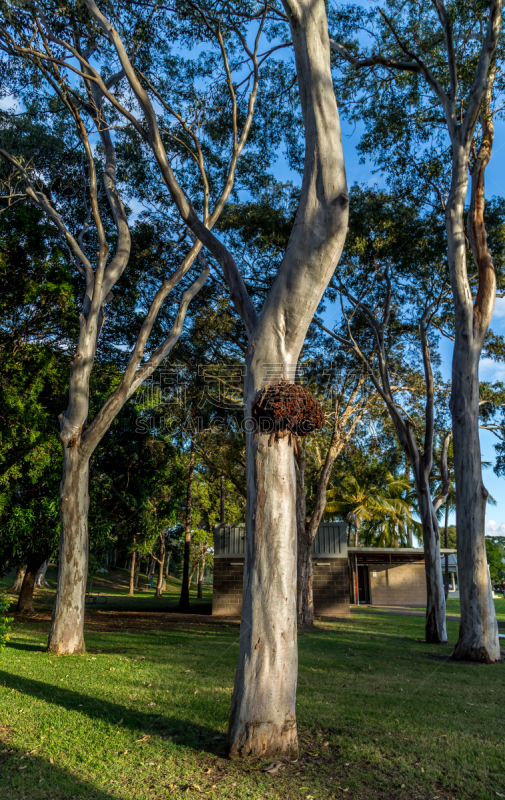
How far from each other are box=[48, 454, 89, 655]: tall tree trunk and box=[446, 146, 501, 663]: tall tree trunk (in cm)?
662

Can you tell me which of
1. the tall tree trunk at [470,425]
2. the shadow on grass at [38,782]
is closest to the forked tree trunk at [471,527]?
the tall tree trunk at [470,425]

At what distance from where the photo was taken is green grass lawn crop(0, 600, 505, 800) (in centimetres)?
364

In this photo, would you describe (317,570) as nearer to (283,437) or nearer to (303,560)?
(303,560)

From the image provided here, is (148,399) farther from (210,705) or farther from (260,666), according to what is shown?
(260,666)

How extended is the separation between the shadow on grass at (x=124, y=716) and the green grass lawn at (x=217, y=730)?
0.02m

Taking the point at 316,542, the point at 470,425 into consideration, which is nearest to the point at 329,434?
the point at 316,542

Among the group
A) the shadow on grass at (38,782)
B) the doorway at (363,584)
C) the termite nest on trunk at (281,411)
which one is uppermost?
the termite nest on trunk at (281,411)

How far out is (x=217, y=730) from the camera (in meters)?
4.72

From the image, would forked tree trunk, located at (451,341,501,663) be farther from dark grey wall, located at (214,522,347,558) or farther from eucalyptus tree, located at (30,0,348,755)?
dark grey wall, located at (214,522,347,558)

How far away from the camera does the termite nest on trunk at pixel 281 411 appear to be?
455 centimetres

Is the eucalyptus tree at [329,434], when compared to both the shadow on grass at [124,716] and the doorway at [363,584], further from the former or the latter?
the doorway at [363,584]

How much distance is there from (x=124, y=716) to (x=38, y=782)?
5.16 ft

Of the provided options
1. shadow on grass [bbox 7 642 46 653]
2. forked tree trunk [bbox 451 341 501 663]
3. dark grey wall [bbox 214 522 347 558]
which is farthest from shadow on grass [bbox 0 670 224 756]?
dark grey wall [bbox 214 522 347 558]

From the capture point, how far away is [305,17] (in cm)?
491
